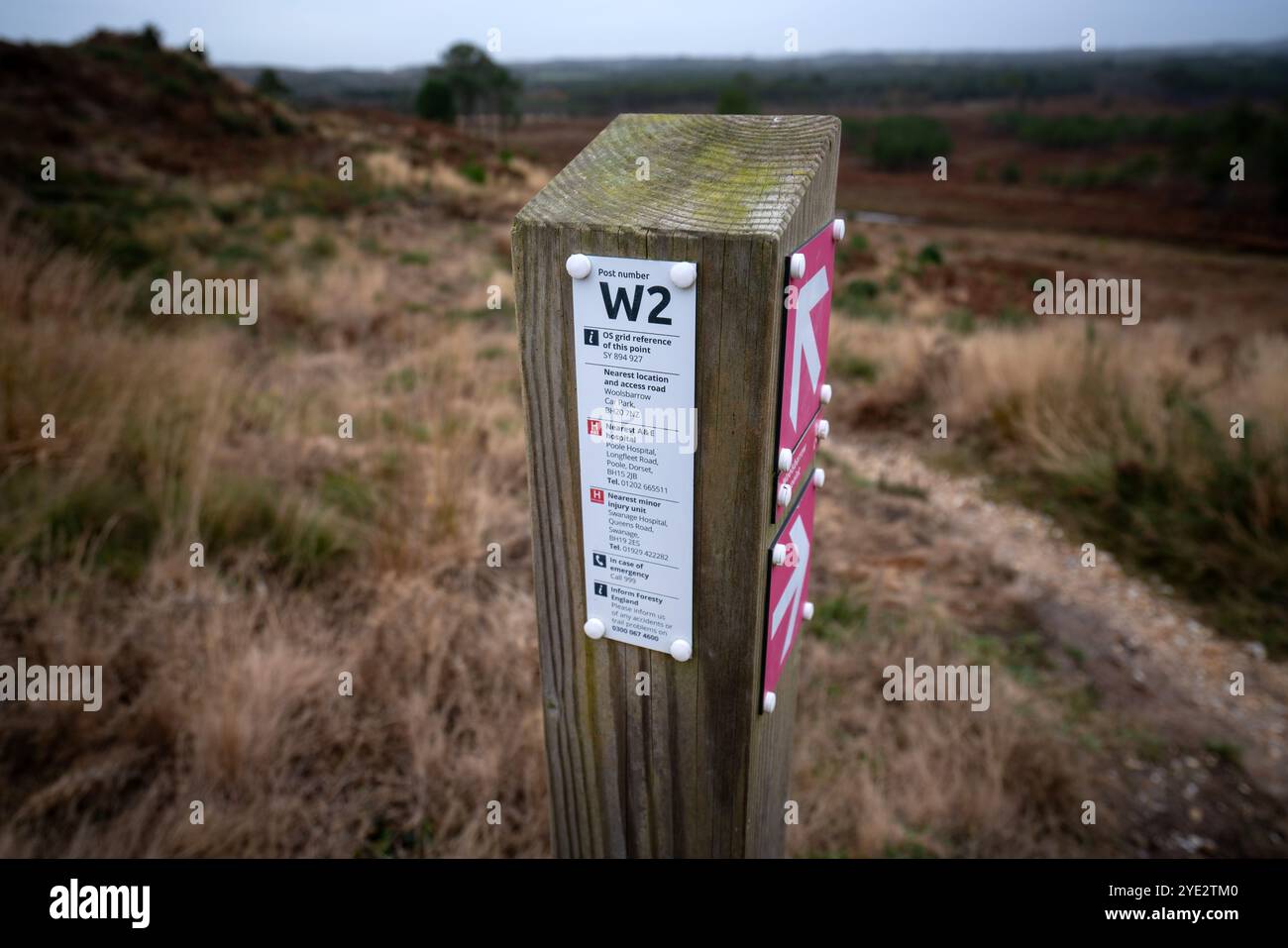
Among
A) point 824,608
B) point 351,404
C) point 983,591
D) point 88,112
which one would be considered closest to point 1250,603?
point 983,591

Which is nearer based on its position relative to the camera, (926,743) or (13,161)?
(926,743)

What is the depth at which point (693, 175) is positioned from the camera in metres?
0.95

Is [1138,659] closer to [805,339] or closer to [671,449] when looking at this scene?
[805,339]

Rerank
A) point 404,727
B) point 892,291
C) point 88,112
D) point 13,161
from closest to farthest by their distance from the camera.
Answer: point 404,727 < point 13,161 < point 892,291 < point 88,112

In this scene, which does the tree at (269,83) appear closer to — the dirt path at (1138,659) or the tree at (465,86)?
the tree at (465,86)

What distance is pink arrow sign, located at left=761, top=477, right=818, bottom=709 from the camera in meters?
1.02

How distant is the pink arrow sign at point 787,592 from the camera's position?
1.02m

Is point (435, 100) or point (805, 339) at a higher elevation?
point (435, 100)

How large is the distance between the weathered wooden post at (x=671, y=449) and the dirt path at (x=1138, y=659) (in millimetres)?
1930

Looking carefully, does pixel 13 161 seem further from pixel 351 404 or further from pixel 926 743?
pixel 926 743

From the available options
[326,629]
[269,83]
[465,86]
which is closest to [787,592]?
[326,629]

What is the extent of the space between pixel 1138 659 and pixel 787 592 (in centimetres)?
276

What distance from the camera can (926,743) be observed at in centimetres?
236

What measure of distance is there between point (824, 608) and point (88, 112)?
74.0ft
